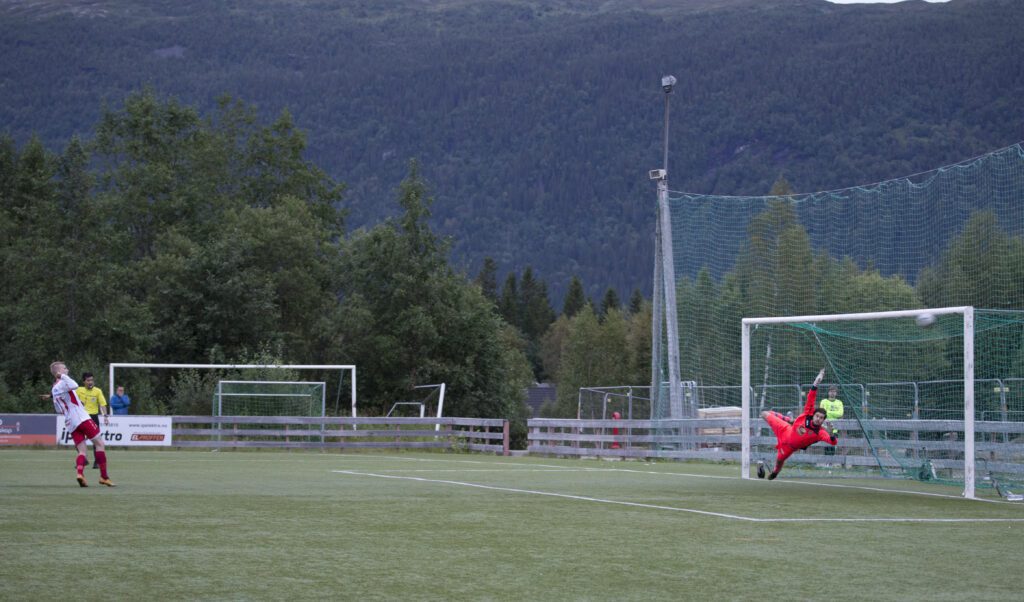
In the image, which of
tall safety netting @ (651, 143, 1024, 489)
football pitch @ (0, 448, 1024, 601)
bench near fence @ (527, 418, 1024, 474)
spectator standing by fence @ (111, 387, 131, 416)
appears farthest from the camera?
spectator standing by fence @ (111, 387, 131, 416)

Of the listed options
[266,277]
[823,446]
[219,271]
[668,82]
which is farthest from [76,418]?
[266,277]

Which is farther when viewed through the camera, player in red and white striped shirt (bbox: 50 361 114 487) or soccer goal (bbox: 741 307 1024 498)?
soccer goal (bbox: 741 307 1024 498)

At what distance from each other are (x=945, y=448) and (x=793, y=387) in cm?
760

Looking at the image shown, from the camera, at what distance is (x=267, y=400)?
122 feet

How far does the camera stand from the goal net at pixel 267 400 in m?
36.5

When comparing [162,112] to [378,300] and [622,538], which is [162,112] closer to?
[378,300]

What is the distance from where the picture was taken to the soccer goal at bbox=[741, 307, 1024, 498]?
1889cm

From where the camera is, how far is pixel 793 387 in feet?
91.8

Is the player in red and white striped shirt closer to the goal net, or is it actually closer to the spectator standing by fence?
the spectator standing by fence

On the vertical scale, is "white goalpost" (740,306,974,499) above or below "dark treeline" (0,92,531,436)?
below

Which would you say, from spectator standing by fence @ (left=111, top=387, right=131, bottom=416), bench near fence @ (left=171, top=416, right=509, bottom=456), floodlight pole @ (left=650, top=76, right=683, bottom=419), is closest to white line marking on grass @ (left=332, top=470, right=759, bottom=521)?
floodlight pole @ (left=650, top=76, right=683, bottom=419)

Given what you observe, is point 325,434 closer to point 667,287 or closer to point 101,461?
point 667,287

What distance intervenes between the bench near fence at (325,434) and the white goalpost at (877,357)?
784 centimetres

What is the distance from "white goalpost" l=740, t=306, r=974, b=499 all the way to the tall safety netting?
1.53 feet
